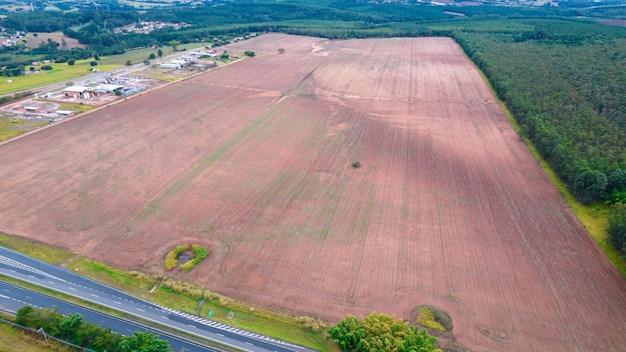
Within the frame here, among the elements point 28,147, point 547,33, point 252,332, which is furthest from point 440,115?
point 547,33

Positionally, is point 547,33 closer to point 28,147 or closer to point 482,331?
point 482,331

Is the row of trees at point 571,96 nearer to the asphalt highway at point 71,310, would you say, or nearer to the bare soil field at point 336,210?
the bare soil field at point 336,210

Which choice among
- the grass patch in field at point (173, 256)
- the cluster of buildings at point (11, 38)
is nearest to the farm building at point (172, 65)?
the cluster of buildings at point (11, 38)

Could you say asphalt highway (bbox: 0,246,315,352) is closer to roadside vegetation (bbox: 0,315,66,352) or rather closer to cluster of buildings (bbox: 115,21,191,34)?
roadside vegetation (bbox: 0,315,66,352)

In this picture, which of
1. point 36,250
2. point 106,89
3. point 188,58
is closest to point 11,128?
point 106,89

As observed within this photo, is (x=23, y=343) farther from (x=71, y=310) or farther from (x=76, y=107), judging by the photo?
(x=76, y=107)

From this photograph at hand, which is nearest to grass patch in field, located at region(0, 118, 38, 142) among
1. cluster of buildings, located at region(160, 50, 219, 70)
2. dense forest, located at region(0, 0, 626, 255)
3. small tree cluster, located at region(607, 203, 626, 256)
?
dense forest, located at region(0, 0, 626, 255)
